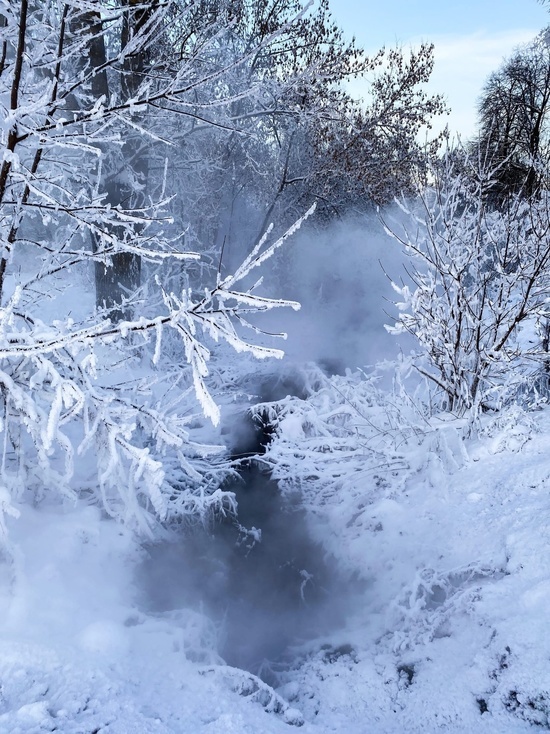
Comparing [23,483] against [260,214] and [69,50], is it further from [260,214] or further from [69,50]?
[260,214]

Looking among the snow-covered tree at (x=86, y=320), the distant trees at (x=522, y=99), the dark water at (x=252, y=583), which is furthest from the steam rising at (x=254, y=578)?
the distant trees at (x=522, y=99)

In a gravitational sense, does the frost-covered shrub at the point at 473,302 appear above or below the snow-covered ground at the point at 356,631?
Result: above

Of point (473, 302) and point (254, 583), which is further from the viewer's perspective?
point (473, 302)

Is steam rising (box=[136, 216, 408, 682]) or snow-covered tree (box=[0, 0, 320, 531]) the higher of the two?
snow-covered tree (box=[0, 0, 320, 531])

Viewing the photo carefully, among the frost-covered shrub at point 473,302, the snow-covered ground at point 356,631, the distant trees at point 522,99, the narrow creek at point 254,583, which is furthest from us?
the distant trees at point 522,99

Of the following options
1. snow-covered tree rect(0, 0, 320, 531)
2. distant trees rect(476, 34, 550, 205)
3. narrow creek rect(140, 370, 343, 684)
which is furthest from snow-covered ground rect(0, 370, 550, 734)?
distant trees rect(476, 34, 550, 205)

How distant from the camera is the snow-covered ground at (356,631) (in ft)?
7.44

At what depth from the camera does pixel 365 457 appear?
4992 millimetres

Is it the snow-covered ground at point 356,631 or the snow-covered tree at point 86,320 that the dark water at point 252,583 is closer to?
the snow-covered ground at point 356,631

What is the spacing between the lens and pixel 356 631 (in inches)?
132

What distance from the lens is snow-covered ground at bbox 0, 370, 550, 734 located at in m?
2.27

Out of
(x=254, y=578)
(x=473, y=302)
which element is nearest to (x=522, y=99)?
(x=473, y=302)

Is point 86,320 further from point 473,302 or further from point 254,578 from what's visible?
point 473,302

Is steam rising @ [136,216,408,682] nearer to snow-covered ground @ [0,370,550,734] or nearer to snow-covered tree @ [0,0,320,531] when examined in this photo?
snow-covered ground @ [0,370,550,734]
